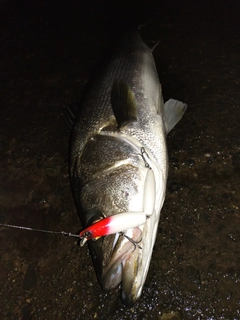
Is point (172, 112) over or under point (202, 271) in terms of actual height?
over

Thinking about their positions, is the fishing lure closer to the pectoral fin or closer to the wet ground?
the wet ground

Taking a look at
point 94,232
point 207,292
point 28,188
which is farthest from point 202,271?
point 28,188

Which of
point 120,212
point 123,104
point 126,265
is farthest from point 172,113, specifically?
point 126,265

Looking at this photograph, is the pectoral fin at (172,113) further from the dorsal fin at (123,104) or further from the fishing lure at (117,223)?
the fishing lure at (117,223)

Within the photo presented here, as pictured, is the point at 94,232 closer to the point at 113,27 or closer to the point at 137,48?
the point at 137,48

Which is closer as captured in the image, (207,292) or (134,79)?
(207,292)

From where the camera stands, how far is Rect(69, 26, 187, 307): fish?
5.59 ft

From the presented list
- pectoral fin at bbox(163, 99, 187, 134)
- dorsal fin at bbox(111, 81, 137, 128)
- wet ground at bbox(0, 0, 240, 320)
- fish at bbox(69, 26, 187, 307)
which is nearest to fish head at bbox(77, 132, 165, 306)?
fish at bbox(69, 26, 187, 307)

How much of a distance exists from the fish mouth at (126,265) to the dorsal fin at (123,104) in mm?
910

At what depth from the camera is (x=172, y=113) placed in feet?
8.74

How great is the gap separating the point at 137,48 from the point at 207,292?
2.42 metres

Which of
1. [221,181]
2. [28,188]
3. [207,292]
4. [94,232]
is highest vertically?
[94,232]

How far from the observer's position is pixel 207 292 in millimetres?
1919

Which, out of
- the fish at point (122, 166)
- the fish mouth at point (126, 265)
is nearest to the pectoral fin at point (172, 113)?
the fish at point (122, 166)
